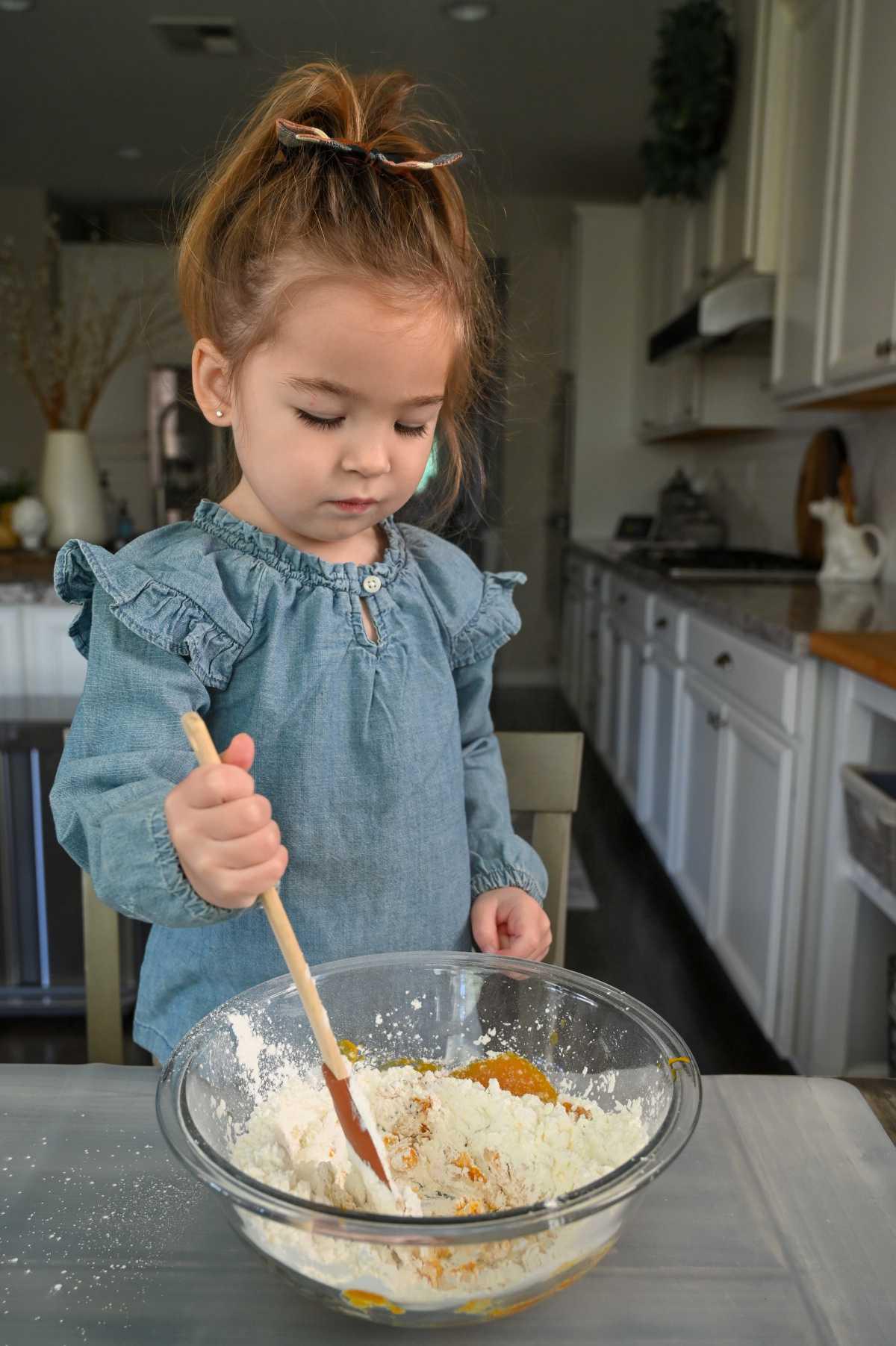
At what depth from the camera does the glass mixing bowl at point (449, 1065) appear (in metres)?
0.40

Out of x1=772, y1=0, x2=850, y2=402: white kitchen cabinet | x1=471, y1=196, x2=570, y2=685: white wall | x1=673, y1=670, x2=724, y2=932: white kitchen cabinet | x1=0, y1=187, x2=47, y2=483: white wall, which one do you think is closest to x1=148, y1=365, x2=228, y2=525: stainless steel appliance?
x1=0, y1=187, x2=47, y2=483: white wall

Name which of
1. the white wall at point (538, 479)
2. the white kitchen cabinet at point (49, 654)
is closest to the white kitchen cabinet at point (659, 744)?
the white kitchen cabinet at point (49, 654)

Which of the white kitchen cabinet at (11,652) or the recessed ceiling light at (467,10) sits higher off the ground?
the recessed ceiling light at (467,10)

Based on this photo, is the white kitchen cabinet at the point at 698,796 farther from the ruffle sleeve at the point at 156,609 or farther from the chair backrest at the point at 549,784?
the ruffle sleeve at the point at 156,609

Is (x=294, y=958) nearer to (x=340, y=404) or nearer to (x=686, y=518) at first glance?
(x=340, y=404)

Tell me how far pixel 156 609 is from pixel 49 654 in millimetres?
1648

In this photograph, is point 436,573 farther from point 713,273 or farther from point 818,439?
point 713,273

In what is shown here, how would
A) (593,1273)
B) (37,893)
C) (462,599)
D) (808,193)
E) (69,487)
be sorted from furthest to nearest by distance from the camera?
(69,487) < (808,193) < (37,893) < (462,599) < (593,1273)

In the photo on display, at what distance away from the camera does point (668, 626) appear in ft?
9.04

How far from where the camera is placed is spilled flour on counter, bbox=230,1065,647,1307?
16.8 inches

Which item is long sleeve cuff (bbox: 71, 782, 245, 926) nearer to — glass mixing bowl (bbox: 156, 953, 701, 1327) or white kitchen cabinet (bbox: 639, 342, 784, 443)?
glass mixing bowl (bbox: 156, 953, 701, 1327)

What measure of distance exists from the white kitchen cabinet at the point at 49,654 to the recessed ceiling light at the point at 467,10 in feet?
8.00

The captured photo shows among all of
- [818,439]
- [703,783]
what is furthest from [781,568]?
[703,783]

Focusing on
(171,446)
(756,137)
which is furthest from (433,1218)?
(171,446)
